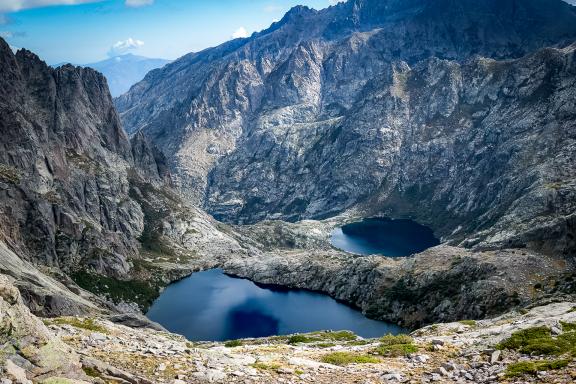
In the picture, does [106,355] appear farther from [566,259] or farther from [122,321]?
[566,259]

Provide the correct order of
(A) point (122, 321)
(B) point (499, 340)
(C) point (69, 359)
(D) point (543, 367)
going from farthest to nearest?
(A) point (122, 321), (B) point (499, 340), (D) point (543, 367), (C) point (69, 359)

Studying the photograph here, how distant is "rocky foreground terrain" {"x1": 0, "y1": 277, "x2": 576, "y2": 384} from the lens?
25.6m

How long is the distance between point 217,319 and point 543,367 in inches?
6335

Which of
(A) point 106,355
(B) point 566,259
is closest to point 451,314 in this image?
(B) point 566,259

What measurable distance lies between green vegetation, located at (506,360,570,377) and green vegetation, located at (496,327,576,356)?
126 inches

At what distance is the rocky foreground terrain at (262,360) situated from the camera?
25641 millimetres

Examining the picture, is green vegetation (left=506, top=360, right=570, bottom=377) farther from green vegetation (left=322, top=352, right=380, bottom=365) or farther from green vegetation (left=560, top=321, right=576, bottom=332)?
green vegetation (left=560, top=321, right=576, bottom=332)

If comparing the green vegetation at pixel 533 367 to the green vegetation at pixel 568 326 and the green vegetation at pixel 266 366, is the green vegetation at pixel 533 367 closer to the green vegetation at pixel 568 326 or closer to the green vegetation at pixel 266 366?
the green vegetation at pixel 568 326

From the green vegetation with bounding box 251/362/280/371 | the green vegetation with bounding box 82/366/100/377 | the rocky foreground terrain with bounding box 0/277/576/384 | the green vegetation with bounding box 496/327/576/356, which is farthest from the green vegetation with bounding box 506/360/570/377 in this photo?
the green vegetation with bounding box 82/366/100/377

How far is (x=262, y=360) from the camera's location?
41.3 meters

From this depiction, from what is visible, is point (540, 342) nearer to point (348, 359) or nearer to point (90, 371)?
point (348, 359)

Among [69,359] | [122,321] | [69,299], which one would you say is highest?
[69,359]

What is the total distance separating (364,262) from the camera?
609 ft

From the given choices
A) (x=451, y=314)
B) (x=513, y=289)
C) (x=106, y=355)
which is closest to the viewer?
(x=106, y=355)
